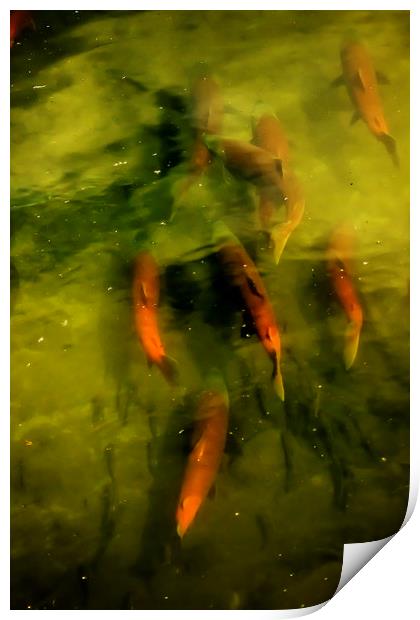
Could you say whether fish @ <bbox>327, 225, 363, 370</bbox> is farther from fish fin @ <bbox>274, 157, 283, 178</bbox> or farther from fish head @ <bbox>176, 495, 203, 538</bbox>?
fish head @ <bbox>176, 495, 203, 538</bbox>

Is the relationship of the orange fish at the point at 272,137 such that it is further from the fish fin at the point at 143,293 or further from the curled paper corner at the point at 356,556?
the curled paper corner at the point at 356,556

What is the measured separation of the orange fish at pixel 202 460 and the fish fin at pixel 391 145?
55 centimetres

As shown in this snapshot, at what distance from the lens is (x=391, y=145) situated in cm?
112

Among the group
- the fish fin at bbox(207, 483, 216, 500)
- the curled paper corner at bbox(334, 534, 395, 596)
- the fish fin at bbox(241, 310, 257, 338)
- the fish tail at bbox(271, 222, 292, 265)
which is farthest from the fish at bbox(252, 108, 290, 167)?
the curled paper corner at bbox(334, 534, 395, 596)

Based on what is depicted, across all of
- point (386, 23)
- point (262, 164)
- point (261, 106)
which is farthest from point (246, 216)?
point (386, 23)

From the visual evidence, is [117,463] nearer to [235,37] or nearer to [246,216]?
[246,216]

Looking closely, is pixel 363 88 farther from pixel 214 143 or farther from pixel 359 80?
pixel 214 143

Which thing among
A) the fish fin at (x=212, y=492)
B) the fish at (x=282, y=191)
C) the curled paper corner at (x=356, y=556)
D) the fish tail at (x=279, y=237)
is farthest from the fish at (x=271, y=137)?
the curled paper corner at (x=356, y=556)

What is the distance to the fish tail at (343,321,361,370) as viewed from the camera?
1.11m

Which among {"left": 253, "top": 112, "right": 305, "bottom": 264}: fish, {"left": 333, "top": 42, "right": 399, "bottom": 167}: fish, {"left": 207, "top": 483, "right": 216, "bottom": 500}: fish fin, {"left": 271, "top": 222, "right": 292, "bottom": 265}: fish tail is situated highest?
{"left": 333, "top": 42, "right": 399, "bottom": 167}: fish

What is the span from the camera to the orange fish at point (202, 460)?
1092 mm

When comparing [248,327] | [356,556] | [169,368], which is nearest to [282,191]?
[248,327]

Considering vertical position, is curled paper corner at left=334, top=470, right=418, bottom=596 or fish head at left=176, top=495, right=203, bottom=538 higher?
fish head at left=176, top=495, right=203, bottom=538

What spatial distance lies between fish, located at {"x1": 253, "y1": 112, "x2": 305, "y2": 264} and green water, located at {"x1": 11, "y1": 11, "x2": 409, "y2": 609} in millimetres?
20
